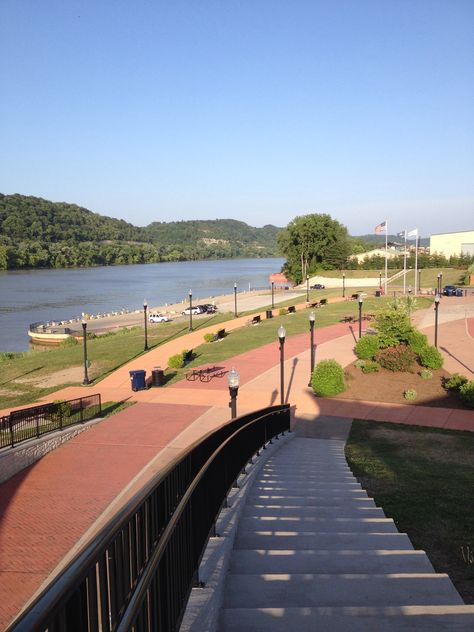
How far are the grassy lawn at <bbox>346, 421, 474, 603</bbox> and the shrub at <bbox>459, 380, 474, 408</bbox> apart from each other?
272cm

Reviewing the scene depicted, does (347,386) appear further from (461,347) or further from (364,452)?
(461,347)

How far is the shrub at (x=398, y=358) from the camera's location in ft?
69.2

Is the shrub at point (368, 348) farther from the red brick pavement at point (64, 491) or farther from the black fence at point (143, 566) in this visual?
the black fence at point (143, 566)

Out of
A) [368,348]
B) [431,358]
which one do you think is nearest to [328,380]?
[368,348]

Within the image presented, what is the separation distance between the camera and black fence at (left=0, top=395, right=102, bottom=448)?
12.8 meters

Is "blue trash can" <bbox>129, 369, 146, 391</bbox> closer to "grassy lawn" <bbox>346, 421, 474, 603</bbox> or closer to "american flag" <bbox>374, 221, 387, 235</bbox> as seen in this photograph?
"grassy lawn" <bbox>346, 421, 474, 603</bbox>

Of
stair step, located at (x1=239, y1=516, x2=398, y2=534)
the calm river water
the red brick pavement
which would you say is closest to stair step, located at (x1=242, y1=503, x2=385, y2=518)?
stair step, located at (x1=239, y1=516, x2=398, y2=534)

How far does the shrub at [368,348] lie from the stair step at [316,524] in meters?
16.5

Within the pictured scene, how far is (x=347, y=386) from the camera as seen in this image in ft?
66.3

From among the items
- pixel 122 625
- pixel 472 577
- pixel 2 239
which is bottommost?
pixel 472 577

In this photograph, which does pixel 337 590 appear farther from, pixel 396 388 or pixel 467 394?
pixel 396 388

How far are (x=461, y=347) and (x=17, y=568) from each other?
23563mm

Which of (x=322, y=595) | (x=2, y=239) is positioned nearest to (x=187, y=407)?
(x=322, y=595)

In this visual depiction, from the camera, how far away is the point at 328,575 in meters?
4.22
